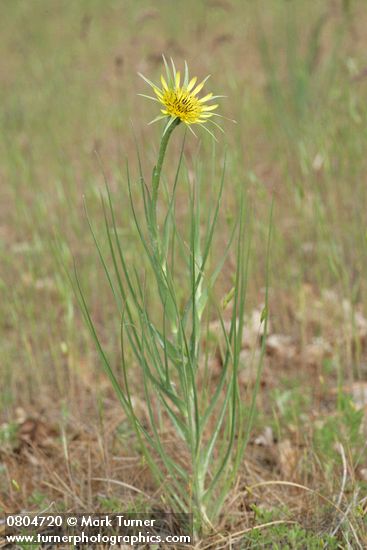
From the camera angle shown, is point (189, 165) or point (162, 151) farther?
point (189, 165)

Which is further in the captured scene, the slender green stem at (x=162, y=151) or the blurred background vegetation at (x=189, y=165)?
the blurred background vegetation at (x=189, y=165)

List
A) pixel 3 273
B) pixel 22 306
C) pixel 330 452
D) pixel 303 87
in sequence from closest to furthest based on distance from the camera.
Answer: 1. pixel 330 452
2. pixel 22 306
3. pixel 3 273
4. pixel 303 87

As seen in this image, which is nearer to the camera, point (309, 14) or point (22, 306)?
point (22, 306)

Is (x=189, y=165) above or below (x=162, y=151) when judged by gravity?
above

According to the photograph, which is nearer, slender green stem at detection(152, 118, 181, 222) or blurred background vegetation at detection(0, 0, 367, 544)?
slender green stem at detection(152, 118, 181, 222)

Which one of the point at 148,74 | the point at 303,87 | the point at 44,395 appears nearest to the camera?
the point at 44,395

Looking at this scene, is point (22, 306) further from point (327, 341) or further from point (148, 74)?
point (148, 74)

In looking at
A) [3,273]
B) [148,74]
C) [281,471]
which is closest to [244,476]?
[281,471]

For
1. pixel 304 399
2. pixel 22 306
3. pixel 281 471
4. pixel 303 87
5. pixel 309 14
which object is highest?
pixel 309 14

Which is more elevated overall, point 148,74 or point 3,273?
point 148,74
